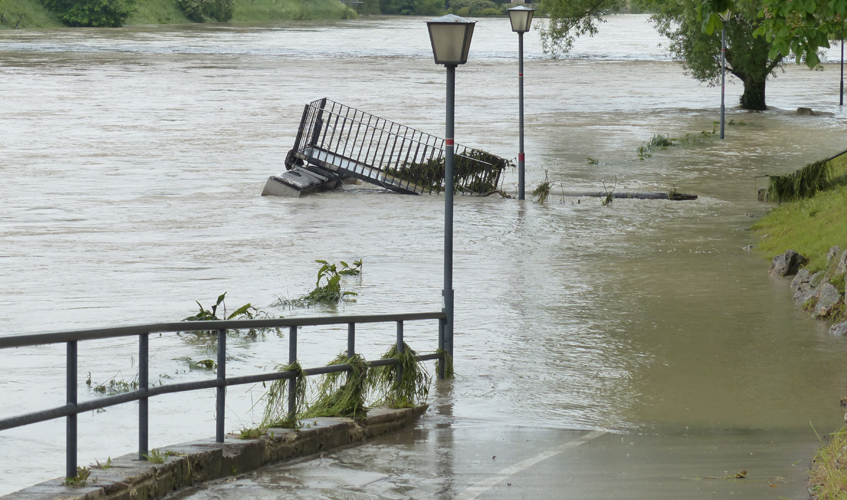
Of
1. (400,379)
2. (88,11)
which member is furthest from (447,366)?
(88,11)

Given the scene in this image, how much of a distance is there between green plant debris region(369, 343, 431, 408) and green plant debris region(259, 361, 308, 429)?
1.27 meters

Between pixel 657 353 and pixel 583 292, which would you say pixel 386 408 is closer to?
pixel 657 353

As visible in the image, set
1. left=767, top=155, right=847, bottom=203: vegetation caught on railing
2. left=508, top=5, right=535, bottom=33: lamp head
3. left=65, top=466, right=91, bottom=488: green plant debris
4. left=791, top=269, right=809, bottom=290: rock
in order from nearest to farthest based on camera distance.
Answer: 1. left=65, top=466, right=91, bottom=488: green plant debris
2. left=791, top=269, right=809, bottom=290: rock
3. left=767, top=155, right=847, bottom=203: vegetation caught on railing
4. left=508, top=5, right=535, bottom=33: lamp head

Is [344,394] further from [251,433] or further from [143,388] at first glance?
[143,388]

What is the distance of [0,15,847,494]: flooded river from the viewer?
29.1 ft

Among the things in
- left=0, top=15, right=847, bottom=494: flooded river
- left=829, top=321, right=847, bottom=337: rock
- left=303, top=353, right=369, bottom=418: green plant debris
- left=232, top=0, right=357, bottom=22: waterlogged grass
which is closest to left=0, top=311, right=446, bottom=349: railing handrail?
left=303, top=353, right=369, bottom=418: green plant debris

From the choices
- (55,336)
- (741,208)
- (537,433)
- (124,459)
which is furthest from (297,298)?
(741,208)

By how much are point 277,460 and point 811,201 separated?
14170 millimetres

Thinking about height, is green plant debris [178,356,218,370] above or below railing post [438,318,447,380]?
below

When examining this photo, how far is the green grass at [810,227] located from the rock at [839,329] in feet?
7.31

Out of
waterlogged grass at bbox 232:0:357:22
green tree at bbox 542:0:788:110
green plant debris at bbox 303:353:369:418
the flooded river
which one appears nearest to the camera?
green plant debris at bbox 303:353:369:418

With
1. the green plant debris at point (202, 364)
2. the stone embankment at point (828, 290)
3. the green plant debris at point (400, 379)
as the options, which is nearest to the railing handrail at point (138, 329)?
the green plant debris at point (400, 379)

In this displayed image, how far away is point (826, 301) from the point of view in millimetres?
12039

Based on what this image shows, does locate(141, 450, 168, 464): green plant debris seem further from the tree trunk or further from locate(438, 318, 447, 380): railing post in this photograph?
the tree trunk
